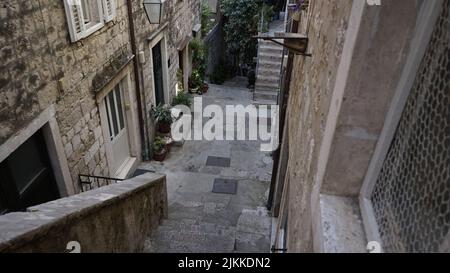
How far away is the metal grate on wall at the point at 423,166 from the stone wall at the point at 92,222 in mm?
2219

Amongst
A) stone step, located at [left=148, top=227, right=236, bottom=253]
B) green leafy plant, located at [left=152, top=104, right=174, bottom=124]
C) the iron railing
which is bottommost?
stone step, located at [left=148, top=227, right=236, bottom=253]

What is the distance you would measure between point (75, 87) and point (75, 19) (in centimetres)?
95

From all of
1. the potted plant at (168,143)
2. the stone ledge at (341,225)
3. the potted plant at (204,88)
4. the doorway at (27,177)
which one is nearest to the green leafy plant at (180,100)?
the potted plant at (168,143)

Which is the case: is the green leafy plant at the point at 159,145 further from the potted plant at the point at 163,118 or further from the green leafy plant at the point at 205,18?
the green leafy plant at the point at 205,18

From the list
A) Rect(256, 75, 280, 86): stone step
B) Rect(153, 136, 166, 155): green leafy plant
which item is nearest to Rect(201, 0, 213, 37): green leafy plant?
Rect(256, 75, 280, 86): stone step

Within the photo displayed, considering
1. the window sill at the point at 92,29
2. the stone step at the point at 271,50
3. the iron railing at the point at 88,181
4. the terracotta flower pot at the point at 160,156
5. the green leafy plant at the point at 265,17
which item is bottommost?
the terracotta flower pot at the point at 160,156

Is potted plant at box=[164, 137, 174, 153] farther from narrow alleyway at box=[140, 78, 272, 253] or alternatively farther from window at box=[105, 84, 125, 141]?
window at box=[105, 84, 125, 141]

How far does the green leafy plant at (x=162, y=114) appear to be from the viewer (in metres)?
8.53

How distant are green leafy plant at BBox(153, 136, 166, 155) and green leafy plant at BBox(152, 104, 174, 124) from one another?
49 cm

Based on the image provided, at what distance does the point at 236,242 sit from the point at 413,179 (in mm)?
4340

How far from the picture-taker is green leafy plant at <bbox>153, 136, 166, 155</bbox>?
843 centimetres

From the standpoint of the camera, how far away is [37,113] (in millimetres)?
3994

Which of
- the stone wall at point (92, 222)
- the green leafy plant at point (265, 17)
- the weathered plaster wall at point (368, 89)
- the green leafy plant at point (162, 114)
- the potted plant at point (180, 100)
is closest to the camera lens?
the weathered plaster wall at point (368, 89)
